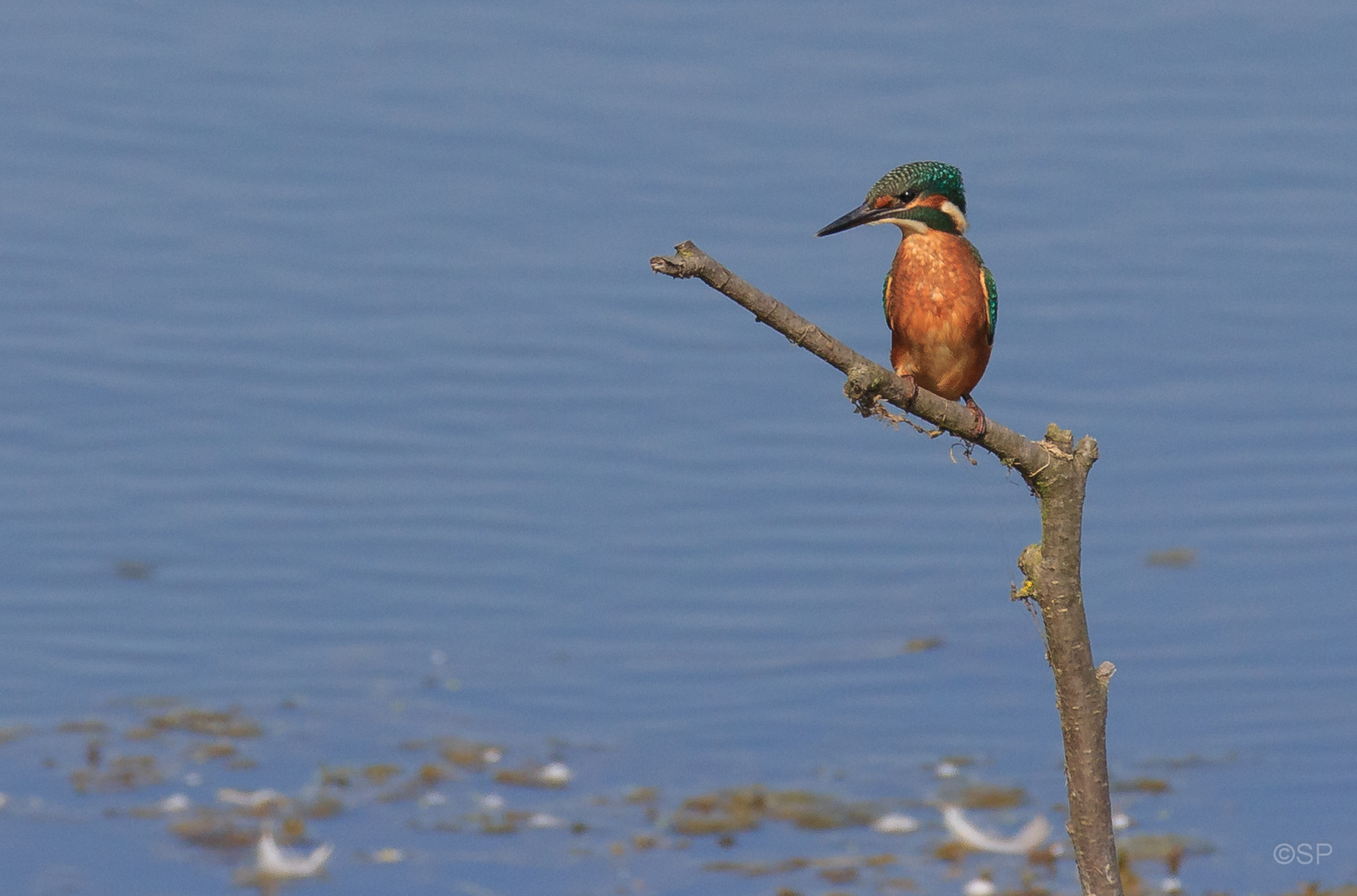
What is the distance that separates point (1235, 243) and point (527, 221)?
168 inches

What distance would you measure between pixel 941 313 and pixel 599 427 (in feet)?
20.4

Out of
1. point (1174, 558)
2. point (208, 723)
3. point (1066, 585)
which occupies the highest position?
point (1174, 558)

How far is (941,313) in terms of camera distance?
14.7 ft

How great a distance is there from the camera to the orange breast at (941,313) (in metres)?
4.49

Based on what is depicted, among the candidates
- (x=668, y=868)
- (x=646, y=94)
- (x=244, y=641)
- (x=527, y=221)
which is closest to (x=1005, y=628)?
(x=668, y=868)

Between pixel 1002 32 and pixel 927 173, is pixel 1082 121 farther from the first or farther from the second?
pixel 927 173

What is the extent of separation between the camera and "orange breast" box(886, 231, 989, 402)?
4488 millimetres

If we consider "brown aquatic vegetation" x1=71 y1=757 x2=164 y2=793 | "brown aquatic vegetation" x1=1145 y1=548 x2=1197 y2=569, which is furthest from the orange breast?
"brown aquatic vegetation" x1=1145 y1=548 x2=1197 y2=569

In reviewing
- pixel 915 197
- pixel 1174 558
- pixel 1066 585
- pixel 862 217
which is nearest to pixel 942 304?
pixel 915 197

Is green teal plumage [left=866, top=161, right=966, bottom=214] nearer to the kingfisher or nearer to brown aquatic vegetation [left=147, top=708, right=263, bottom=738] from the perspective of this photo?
the kingfisher

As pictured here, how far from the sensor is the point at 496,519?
32.8 feet

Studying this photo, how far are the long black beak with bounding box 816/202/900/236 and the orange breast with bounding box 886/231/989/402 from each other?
0.89 ft

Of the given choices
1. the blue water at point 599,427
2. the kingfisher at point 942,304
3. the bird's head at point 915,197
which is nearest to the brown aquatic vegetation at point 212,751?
the blue water at point 599,427

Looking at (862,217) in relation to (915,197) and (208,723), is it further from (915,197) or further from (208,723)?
(208,723)
